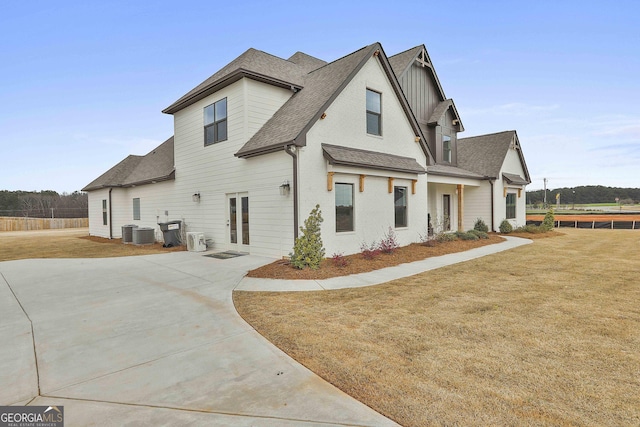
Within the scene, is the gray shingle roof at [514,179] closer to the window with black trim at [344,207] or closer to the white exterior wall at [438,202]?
the white exterior wall at [438,202]

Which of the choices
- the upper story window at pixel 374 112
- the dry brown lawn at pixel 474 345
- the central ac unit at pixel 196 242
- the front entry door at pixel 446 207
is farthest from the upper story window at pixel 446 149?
the central ac unit at pixel 196 242

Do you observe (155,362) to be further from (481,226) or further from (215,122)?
(481,226)

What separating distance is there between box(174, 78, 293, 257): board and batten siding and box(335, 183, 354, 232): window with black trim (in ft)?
5.82

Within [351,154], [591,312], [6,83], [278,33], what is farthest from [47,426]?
[6,83]

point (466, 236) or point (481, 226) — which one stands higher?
point (481, 226)

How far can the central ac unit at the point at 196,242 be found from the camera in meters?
12.6

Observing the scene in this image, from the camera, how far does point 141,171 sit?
18.4 m

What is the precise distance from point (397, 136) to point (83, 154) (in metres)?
26.2

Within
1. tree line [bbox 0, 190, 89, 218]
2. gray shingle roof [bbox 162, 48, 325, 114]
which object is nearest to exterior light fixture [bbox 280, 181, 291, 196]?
gray shingle roof [bbox 162, 48, 325, 114]

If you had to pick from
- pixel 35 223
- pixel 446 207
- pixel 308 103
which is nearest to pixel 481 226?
pixel 446 207

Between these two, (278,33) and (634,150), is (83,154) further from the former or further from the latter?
(634,150)

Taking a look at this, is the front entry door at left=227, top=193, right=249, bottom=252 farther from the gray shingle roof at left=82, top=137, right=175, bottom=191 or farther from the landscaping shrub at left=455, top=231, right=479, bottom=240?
the landscaping shrub at left=455, top=231, right=479, bottom=240

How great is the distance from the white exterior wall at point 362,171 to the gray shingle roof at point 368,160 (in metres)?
0.22
